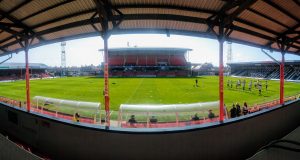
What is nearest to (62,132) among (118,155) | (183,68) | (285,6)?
(118,155)

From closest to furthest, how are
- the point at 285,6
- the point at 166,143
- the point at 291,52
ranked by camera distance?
the point at 166,143 → the point at 285,6 → the point at 291,52

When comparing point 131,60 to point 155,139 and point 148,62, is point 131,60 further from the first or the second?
point 155,139

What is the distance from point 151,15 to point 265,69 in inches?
2939

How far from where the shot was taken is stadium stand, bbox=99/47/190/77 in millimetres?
74812

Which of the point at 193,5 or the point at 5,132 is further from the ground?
the point at 193,5

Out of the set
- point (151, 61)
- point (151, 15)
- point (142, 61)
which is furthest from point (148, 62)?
point (151, 15)

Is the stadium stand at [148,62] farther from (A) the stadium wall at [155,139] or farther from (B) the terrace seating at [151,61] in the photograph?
(A) the stadium wall at [155,139]

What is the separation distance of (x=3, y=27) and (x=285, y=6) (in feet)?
32.5

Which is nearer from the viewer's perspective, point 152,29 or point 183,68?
point 152,29

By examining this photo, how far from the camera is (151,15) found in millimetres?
7012

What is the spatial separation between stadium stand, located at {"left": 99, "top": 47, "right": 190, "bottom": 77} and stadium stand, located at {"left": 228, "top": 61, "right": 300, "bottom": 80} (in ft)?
73.7

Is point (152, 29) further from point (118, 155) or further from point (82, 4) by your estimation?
point (118, 155)

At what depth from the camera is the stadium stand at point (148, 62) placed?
245 feet

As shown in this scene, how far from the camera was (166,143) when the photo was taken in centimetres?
578
